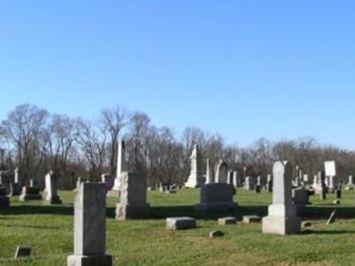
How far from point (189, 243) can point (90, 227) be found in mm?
5050

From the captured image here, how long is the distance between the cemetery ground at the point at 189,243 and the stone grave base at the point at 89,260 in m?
2.58

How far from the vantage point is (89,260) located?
12.0m

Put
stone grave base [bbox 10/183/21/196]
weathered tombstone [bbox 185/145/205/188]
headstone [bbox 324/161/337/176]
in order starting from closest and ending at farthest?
stone grave base [bbox 10/183/21/196]
headstone [bbox 324/161/337/176]
weathered tombstone [bbox 185/145/205/188]

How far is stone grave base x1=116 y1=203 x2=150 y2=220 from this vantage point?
23859mm

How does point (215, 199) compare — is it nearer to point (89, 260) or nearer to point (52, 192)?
point (52, 192)

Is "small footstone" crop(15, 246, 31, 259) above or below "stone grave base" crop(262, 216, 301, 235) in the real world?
below

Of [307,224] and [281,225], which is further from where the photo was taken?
[307,224]

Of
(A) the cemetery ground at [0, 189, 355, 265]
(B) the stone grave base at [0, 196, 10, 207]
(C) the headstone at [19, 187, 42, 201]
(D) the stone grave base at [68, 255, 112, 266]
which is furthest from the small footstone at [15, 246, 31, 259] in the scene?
(C) the headstone at [19, 187, 42, 201]

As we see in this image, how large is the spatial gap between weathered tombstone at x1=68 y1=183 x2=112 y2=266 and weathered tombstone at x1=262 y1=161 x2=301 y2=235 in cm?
647

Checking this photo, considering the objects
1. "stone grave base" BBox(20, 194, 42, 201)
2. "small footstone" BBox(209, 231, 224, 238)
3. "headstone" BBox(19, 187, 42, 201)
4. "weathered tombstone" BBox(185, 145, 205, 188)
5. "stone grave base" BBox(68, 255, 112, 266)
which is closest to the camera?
"stone grave base" BBox(68, 255, 112, 266)

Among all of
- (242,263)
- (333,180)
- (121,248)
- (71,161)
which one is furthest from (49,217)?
(71,161)

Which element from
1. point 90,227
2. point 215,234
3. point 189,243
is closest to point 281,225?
point 215,234

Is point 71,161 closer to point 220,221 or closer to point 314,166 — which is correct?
point 314,166

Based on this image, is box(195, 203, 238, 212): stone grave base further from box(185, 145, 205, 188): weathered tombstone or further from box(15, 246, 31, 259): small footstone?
box(185, 145, 205, 188): weathered tombstone
